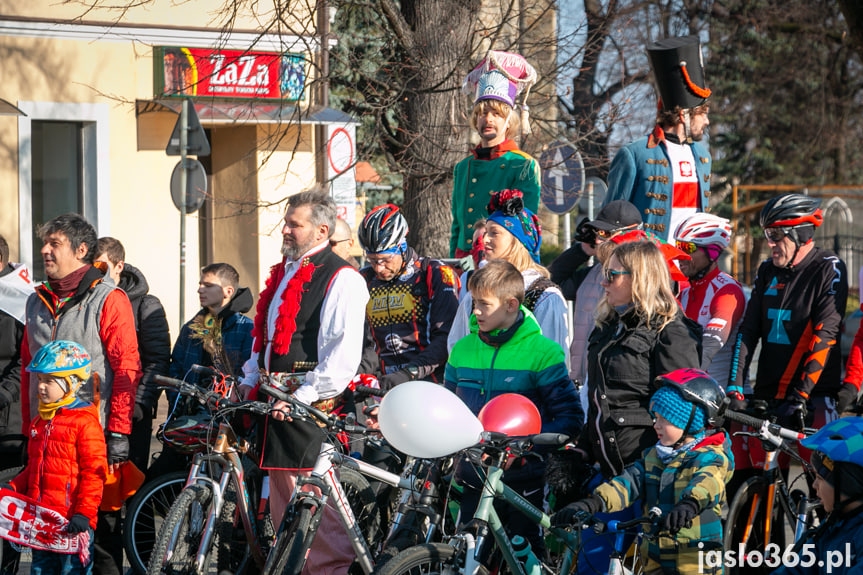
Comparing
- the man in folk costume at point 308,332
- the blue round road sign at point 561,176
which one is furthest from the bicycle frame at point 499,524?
the blue round road sign at point 561,176

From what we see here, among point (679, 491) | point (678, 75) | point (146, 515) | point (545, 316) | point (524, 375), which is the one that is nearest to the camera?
point (679, 491)

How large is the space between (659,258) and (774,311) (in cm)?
134

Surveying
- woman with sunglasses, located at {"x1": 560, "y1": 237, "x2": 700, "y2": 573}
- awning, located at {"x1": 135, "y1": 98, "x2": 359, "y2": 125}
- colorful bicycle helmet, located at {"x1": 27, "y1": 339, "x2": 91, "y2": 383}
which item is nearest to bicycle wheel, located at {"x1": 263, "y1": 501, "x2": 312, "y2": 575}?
woman with sunglasses, located at {"x1": 560, "y1": 237, "x2": 700, "y2": 573}

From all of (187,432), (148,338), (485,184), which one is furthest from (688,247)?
(148,338)

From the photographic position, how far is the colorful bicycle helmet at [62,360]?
18.7 ft

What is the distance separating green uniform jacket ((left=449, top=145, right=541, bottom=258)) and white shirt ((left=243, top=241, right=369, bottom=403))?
1.67m

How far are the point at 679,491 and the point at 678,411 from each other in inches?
12.2

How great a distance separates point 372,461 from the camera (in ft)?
19.5

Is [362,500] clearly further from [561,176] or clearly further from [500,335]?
[561,176]

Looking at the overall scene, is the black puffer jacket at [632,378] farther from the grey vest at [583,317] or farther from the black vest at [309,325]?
the black vest at [309,325]

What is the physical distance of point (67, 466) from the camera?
577cm

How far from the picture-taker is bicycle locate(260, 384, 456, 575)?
488 centimetres

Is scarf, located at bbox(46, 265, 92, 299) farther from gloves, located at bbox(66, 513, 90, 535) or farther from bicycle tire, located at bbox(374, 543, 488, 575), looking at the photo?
bicycle tire, located at bbox(374, 543, 488, 575)

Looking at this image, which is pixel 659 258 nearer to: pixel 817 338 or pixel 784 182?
pixel 817 338
